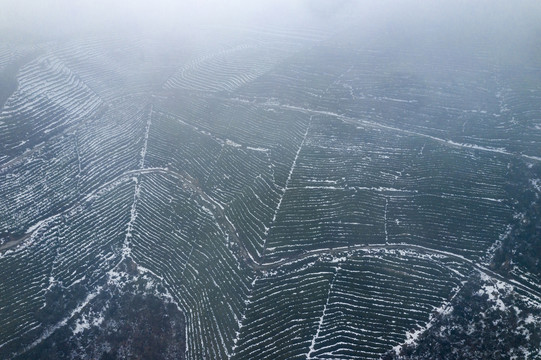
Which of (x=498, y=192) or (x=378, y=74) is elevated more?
(x=378, y=74)

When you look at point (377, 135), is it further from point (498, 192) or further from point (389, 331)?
point (389, 331)

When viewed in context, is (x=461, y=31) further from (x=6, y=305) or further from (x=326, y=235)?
(x=6, y=305)

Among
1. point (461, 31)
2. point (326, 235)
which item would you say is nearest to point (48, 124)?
point (326, 235)

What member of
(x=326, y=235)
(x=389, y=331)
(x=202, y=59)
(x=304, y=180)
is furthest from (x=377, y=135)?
(x=202, y=59)

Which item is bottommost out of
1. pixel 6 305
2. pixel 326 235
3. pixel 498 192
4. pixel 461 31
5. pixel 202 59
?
pixel 6 305

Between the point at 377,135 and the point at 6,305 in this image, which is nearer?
the point at 6,305

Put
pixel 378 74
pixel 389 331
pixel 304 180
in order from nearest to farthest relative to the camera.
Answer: pixel 389 331 < pixel 304 180 < pixel 378 74

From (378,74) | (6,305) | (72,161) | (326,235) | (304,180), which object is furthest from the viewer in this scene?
(378,74)
